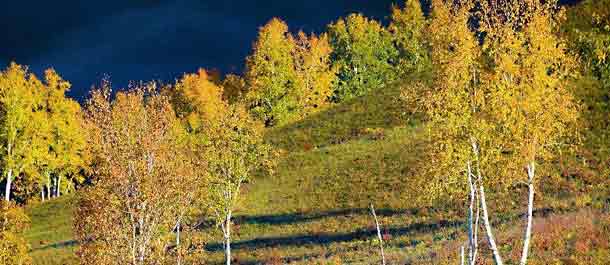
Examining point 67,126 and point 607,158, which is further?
point 67,126

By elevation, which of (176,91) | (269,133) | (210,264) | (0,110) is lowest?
(210,264)

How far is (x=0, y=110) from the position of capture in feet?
283

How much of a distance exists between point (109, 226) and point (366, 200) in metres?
29.6

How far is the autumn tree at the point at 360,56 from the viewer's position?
118000 millimetres

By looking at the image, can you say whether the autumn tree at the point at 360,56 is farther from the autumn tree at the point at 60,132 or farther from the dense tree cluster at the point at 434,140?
the dense tree cluster at the point at 434,140

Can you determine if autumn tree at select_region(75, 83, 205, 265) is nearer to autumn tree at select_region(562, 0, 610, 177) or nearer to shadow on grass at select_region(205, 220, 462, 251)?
shadow on grass at select_region(205, 220, 462, 251)

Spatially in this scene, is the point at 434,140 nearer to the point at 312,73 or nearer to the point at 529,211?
the point at 529,211

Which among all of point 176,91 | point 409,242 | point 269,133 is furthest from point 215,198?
point 176,91

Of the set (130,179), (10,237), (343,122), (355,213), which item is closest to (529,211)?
(130,179)

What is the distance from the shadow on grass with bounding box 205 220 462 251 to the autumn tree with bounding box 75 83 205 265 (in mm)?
19144

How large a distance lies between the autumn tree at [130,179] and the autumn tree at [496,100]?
42.9 feet

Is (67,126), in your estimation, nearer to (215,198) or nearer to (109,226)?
(215,198)

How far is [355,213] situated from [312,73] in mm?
59714

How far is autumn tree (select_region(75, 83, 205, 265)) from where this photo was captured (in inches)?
1147
